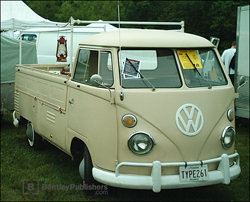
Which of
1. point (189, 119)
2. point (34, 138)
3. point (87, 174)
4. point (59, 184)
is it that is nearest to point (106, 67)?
point (189, 119)

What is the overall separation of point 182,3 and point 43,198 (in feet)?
100

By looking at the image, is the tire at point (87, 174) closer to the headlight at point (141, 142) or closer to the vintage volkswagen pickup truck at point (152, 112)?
the vintage volkswagen pickup truck at point (152, 112)

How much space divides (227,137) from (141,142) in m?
1.10

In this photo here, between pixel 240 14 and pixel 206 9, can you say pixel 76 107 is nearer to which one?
pixel 240 14

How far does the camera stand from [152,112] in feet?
14.5

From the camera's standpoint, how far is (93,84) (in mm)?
4645

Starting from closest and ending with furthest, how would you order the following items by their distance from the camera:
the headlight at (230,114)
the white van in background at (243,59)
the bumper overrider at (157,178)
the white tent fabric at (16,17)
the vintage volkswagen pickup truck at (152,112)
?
the bumper overrider at (157,178) → the vintage volkswagen pickup truck at (152,112) → the headlight at (230,114) → the white van in background at (243,59) → the white tent fabric at (16,17)

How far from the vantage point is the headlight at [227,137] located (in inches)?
184

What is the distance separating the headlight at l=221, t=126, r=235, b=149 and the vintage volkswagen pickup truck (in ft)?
0.04

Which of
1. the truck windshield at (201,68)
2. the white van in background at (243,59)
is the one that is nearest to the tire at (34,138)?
the truck windshield at (201,68)

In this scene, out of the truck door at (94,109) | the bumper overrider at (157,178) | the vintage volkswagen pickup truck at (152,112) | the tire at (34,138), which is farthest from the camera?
the tire at (34,138)

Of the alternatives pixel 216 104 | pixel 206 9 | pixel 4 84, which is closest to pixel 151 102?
pixel 216 104

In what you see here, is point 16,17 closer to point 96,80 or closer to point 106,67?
point 106,67

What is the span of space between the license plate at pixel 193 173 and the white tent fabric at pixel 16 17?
967 centimetres
